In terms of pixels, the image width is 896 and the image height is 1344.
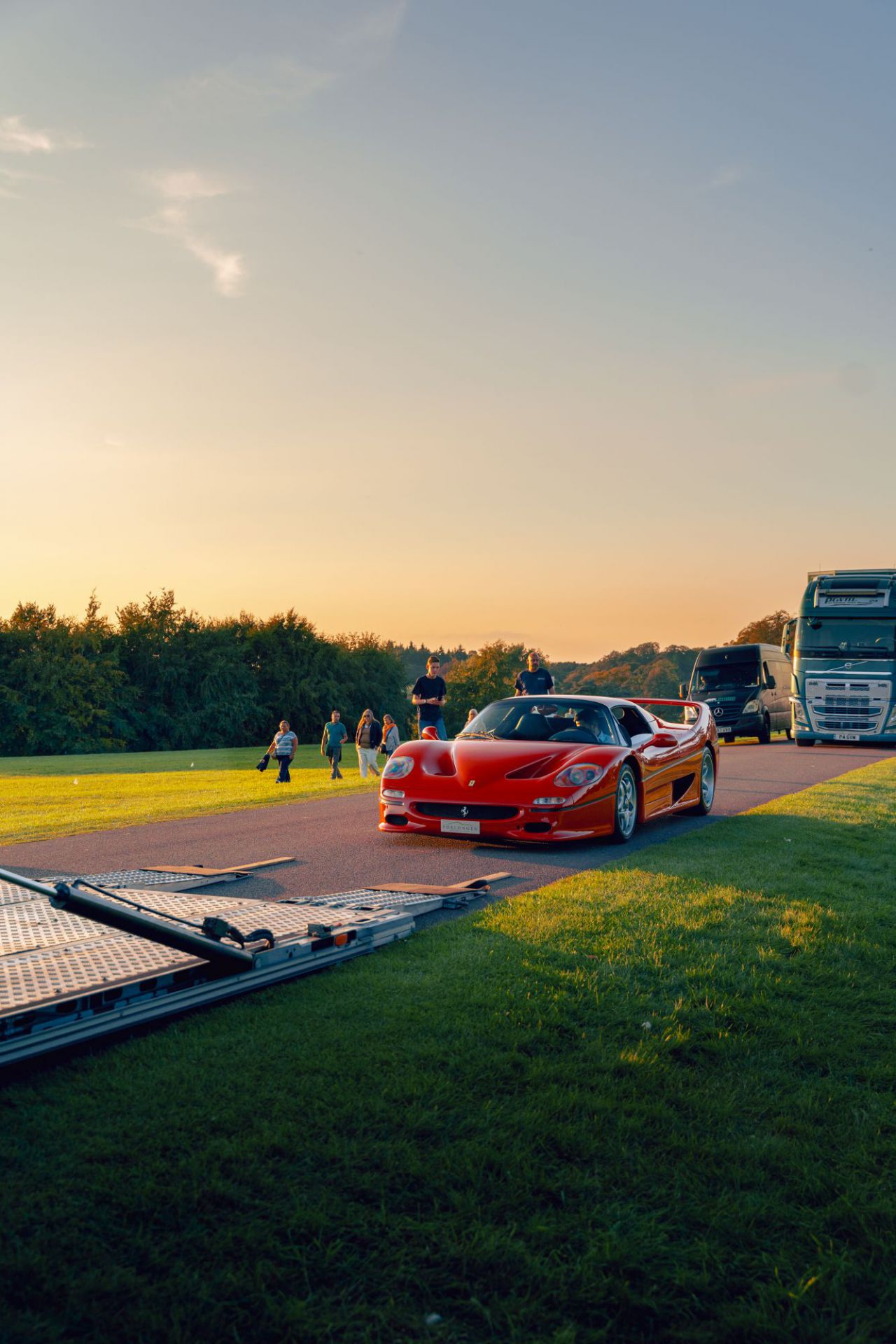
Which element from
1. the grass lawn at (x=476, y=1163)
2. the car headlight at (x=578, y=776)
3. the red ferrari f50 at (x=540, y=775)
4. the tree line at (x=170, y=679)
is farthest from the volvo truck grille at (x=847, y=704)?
the tree line at (x=170, y=679)

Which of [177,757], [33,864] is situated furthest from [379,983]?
[177,757]

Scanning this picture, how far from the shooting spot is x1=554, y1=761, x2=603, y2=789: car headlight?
964 centimetres

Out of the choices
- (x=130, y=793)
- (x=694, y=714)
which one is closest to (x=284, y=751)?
(x=130, y=793)

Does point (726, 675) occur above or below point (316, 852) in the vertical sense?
above

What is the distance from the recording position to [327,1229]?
2.64 metres

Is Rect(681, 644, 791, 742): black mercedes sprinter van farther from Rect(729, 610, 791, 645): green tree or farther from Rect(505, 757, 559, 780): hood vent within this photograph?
Rect(729, 610, 791, 645): green tree

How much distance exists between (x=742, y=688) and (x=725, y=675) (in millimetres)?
929

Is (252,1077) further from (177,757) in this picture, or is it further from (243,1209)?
(177,757)

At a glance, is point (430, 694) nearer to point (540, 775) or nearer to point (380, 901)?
point (540, 775)

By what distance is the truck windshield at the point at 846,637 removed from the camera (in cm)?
2600

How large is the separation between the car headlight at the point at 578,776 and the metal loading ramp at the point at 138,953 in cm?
374

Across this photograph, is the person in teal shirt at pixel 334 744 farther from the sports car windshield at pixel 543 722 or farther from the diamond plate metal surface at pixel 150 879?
the diamond plate metal surface at pixel 150 879

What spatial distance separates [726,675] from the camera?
33.9 meters

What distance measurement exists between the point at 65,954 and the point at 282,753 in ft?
65.1
